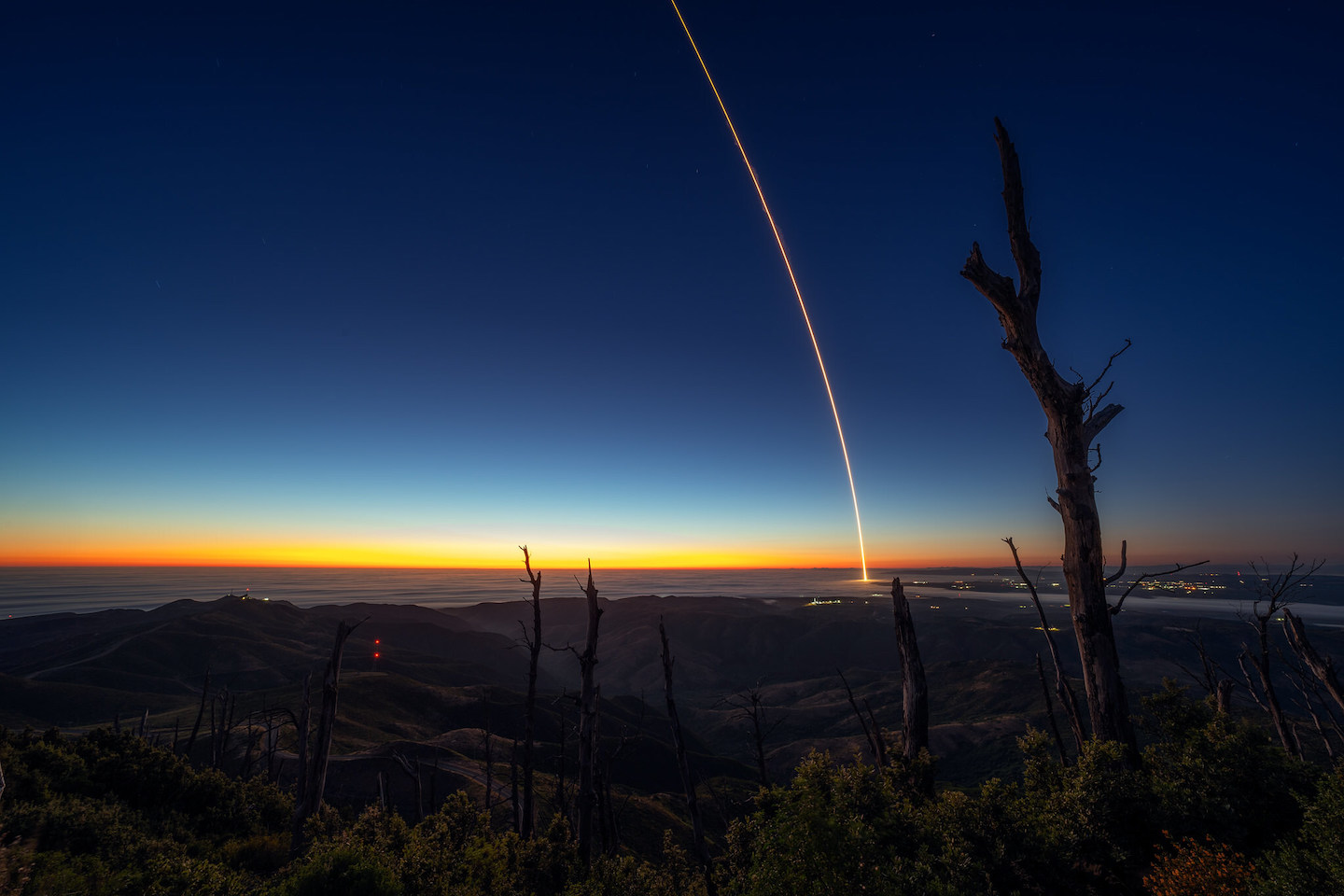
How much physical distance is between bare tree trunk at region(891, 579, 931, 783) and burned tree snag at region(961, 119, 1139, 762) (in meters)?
3.38

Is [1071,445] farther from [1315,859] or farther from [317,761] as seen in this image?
[317,761]

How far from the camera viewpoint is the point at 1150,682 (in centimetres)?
9525

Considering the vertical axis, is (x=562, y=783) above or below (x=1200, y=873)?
below

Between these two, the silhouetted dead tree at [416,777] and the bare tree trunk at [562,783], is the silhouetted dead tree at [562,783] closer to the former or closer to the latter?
the bare tree trunk at [562,783]

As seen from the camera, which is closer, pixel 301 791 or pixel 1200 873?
pixel 1200 873

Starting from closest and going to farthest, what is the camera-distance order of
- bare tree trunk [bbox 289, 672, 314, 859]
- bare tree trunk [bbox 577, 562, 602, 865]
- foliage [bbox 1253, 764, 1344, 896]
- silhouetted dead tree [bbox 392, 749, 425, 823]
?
foliage [bbox 1253, 764, 1344, 896] → bare tree trunk [bbox 289, 672, 314, 859] → bare tree trunk [bbox 577, 562, 602, 865] → silhouetted dead tree [bbox 392, 749, 425, 823]

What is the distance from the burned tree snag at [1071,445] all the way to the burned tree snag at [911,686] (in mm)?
3383

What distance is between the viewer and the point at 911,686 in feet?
44.3

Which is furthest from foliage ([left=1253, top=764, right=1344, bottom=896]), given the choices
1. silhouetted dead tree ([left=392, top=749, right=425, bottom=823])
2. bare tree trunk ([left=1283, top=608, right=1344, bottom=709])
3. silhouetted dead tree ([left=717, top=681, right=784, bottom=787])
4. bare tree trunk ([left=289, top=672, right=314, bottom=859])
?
bare tree trunk ([left=289, top=672, right=314, bottom=859])

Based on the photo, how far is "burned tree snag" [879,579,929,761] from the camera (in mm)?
12938

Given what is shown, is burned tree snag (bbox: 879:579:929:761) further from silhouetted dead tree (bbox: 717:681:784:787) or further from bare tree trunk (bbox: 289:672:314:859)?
bare tree trunk (bbox: 289:672:314:859)

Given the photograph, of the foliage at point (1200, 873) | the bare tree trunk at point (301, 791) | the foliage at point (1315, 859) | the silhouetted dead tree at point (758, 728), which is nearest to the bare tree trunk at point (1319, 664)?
the foliage at point (1315, 859)

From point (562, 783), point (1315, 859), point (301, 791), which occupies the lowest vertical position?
point (562, 783)

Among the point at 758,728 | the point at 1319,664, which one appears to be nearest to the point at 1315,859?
the point at 1319,664
